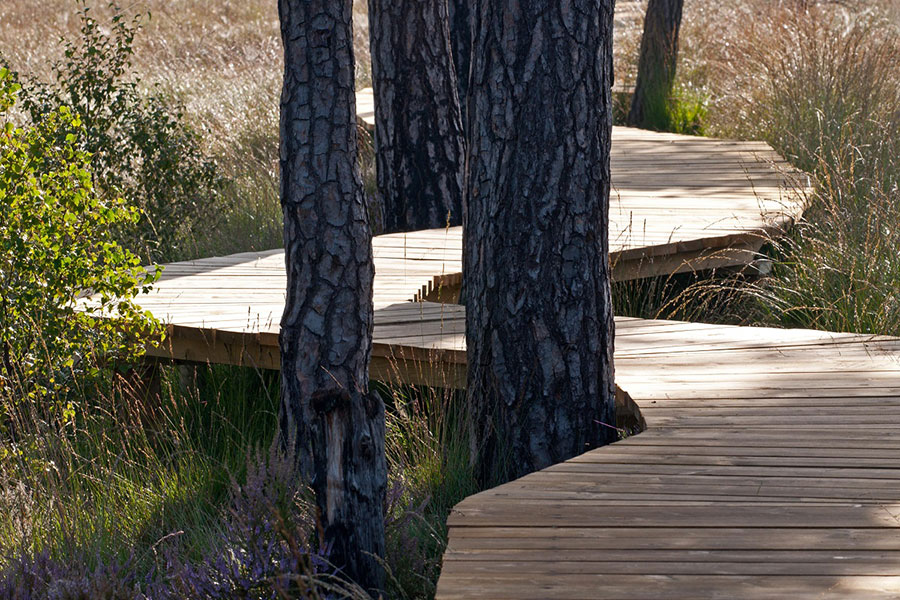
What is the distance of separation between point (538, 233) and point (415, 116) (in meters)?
3.04

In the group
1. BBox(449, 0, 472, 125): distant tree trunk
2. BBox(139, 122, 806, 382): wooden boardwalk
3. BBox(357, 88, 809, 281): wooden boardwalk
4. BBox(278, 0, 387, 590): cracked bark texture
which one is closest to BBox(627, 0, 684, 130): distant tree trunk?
BBox(357, 88, 809, 281): wooden boardwalk

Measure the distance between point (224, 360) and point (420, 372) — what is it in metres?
0.84

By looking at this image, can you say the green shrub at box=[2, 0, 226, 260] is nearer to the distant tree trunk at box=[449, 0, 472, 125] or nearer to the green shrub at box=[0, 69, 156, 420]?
the distant tree trunk at box=[449, 0, 472, 125]

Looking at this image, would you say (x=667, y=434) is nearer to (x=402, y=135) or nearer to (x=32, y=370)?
(x=32, y=370)

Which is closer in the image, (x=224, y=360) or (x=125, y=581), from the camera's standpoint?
(x=125, y=581)

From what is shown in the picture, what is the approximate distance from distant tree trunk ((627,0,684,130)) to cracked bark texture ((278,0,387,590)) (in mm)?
7476

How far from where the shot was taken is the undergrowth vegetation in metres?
2.90

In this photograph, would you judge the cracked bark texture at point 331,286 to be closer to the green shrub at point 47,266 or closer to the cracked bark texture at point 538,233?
the cracked bark texture at point 538,233

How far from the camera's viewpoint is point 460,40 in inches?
258

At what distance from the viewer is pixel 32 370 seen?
3891 millimetres

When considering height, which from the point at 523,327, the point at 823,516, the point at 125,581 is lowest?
the point at 125,581

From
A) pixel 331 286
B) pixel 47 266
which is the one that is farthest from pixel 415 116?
pixel 331 286

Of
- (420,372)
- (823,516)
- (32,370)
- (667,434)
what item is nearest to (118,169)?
(32,370)

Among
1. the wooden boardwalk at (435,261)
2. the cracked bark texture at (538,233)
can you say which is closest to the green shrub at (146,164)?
the wooden boardwalk at (435,261)
